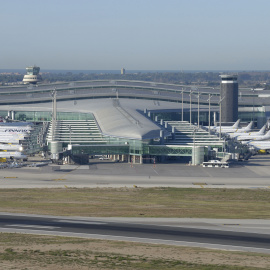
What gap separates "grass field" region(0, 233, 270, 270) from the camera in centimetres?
5184

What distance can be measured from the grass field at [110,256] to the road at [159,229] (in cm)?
273

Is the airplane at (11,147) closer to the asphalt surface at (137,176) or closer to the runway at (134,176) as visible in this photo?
the asphalt surface at (137,176)

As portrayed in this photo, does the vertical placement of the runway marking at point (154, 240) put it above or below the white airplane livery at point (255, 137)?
above

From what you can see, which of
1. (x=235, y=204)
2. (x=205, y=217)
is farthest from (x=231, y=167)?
(x=205, y=217)

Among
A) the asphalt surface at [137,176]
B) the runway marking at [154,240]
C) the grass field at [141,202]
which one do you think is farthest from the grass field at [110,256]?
the asphalt surface at [137,176]

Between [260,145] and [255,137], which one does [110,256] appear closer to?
[260,145]

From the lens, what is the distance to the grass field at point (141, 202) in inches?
3105

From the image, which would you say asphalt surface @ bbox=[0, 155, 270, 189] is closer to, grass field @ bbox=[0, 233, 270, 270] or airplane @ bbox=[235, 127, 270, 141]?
airplane @ bbox=[235, 127, 270, 141]

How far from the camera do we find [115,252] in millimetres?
56406

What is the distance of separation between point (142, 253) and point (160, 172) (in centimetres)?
7334

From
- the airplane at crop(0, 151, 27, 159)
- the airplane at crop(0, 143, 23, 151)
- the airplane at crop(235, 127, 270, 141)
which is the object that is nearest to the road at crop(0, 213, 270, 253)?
the airplane at crop(0, 151, 27, 159)

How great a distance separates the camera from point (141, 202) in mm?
89625

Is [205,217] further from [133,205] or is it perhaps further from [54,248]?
[54,248]

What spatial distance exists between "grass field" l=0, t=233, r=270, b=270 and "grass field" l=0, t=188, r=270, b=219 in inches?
681
